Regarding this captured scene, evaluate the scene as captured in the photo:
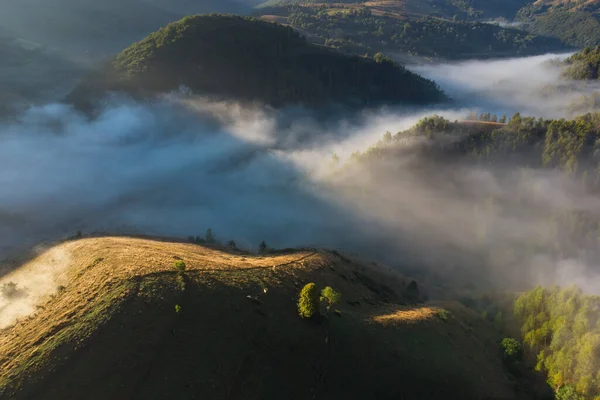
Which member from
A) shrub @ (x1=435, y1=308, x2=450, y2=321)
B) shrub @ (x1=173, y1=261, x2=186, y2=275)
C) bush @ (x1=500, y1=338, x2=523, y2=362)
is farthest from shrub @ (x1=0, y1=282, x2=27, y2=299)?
bush @ (x1=500, y1=338, x2=523, y2=362)

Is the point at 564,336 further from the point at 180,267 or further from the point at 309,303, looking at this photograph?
the point at 180,267

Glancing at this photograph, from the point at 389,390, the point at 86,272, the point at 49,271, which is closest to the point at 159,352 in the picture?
the point at 86,272

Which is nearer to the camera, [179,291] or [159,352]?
[159,352]

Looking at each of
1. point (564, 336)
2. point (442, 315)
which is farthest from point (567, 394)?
point (442, 315)

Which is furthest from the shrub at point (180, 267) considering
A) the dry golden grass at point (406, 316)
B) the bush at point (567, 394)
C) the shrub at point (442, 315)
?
the bush at point (567, 394)

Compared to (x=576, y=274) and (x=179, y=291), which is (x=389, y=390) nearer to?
(x=179, y=291)

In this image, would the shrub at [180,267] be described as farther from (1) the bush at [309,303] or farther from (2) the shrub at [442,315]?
(2) the shrub at [442,315]

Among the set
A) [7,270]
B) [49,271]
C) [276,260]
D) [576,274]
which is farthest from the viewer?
[576,274]

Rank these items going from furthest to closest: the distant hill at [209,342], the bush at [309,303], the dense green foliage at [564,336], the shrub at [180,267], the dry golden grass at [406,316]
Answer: the dense green foliage at [564,336], the dry golden grass at [406,316], the shrub at [180,267], the bush at [309,303], the distant hill at [209,342]
